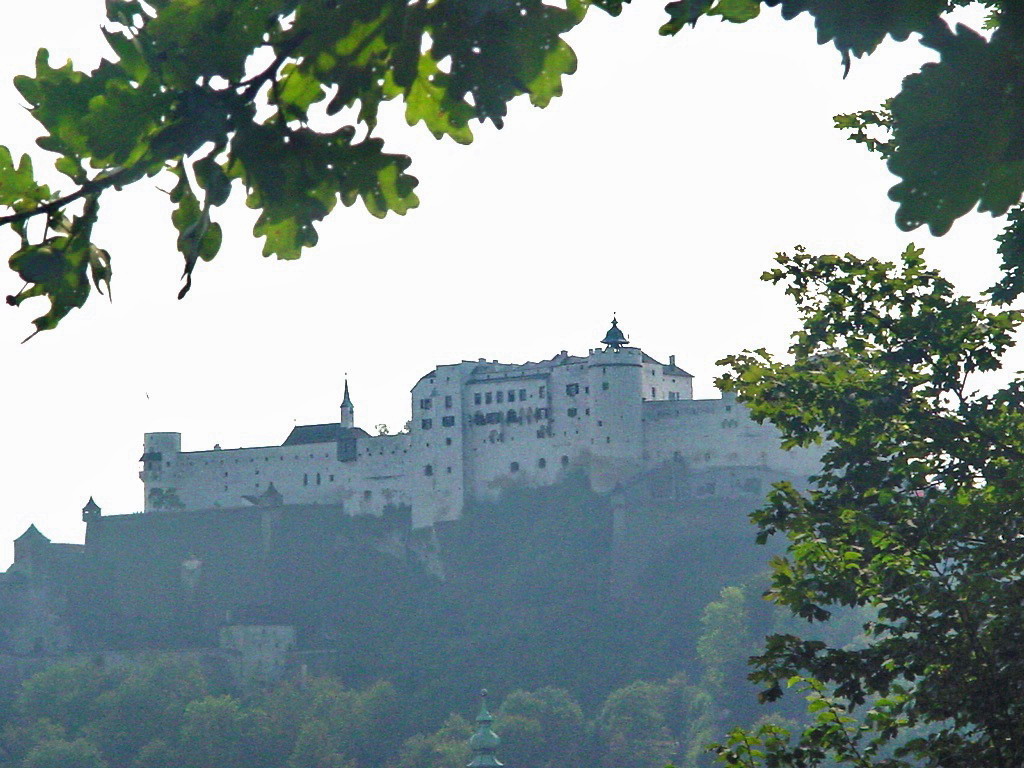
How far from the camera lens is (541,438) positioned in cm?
8925

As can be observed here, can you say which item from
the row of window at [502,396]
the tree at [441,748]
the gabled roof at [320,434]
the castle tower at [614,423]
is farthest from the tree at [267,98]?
the gabled roof at [320,434]

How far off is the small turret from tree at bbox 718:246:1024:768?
305 ft

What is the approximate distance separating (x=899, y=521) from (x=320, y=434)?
83671mm

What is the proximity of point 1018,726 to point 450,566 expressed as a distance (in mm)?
81367

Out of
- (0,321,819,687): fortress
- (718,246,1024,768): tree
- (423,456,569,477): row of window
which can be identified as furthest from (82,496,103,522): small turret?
(718,246,1024,768): tree

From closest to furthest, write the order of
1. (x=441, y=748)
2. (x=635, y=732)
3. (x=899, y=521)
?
(x=899, y=521)
(x=635, y=732)
(x=441, y=748)

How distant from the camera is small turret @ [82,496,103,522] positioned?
10694 cm

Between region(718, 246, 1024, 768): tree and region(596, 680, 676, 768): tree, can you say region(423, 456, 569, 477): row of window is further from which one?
region(718, 246, 1024, 768): tree

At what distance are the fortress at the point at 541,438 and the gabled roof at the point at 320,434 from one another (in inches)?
24.9

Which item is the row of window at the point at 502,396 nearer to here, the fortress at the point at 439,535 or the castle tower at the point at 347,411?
the fortress at the point at 439,535

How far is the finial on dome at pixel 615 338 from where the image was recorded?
303 ft

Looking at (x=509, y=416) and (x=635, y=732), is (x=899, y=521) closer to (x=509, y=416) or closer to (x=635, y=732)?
(x=635, y=732)

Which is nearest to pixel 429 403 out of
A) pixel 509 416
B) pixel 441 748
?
pixel 509 416

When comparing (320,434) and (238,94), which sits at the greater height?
(320,434)
